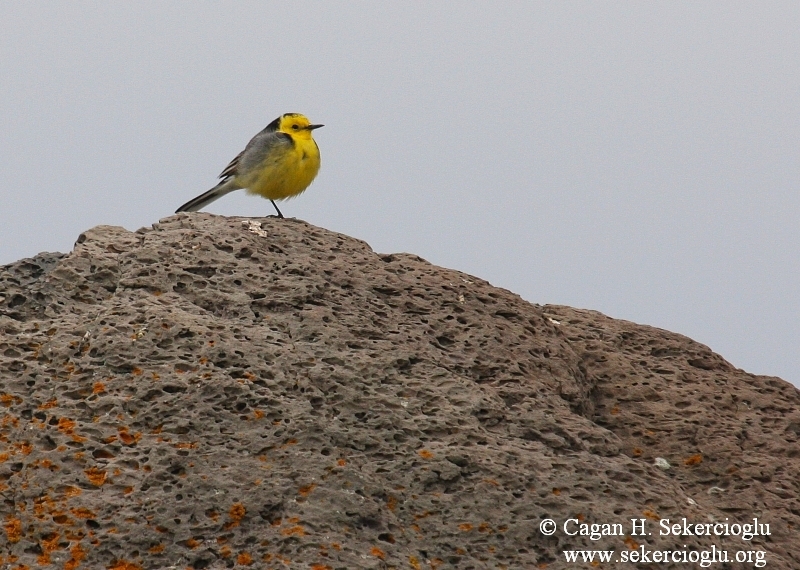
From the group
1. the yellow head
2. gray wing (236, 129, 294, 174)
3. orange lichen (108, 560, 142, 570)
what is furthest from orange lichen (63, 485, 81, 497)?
the yellow head

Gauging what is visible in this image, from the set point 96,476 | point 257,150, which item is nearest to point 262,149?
point 257,150

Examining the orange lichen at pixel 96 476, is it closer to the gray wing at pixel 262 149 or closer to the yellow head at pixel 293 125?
the gray wing at pixel 262 149

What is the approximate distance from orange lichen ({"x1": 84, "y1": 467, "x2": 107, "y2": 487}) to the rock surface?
19 millimetres

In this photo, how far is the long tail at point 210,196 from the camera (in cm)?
A: 1003

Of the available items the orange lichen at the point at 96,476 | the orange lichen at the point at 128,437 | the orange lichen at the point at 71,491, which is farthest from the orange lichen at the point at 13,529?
the orange lichen at the point at 128,437

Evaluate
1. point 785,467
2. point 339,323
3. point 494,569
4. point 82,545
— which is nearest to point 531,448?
point 494,569

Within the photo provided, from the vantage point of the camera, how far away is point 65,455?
5441 millimetres

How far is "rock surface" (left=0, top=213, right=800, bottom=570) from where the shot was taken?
525 centimetres

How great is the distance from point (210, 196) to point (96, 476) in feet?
16.5

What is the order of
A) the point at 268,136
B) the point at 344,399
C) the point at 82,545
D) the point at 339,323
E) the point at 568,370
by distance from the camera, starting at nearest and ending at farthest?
the point at 82,545, the point at 344,399, the point at 339,323, the point at 568,370, the point at 268,136

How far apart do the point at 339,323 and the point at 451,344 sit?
723mm

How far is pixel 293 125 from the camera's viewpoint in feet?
33.9

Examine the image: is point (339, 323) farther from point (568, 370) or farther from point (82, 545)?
point (82, 545)

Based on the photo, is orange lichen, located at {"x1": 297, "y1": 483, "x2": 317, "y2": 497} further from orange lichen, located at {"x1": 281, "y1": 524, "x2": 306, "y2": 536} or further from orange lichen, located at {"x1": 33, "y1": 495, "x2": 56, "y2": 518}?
orange lichen, located at {"x1": 33, "y1": 495, "x2": 56, "y2": 518}
